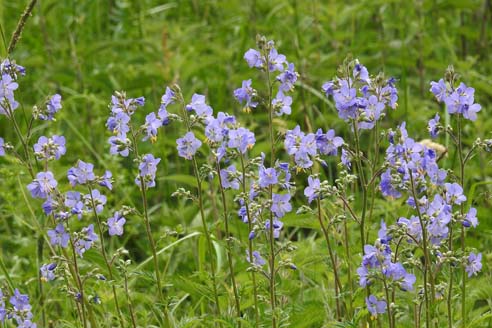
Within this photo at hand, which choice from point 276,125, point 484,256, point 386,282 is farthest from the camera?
point 276,125

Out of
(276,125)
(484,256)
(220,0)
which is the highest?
(220,0)

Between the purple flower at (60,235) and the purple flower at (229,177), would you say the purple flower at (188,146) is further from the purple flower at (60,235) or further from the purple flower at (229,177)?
the purple flower at (60,235)

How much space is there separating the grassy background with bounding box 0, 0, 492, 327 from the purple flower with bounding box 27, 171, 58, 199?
4.21 ft

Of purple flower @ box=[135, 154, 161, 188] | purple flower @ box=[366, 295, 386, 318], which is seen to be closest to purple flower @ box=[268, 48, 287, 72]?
purple flower @ box=[135, 154, 161, 188]

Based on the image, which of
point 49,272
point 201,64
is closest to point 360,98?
point 49,272

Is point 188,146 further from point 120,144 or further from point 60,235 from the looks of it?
point 60,235

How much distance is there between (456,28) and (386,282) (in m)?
3.28

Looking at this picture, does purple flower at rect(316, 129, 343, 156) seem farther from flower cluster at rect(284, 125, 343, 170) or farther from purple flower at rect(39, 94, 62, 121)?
purple flower at rect(39, 94, 62, 121)

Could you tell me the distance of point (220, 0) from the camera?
19.3 feet

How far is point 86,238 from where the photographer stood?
98.0 inches

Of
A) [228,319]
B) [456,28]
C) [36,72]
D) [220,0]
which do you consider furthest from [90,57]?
[228,319]

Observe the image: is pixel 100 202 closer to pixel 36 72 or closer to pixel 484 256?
pixel 484 256

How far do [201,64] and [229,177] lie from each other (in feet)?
7.71

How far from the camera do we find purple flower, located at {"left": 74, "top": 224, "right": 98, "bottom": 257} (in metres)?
2.49
